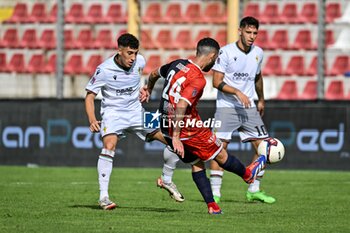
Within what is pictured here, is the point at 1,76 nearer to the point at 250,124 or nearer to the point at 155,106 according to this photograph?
the point at 155,106

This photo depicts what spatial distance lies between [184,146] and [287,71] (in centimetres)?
1218

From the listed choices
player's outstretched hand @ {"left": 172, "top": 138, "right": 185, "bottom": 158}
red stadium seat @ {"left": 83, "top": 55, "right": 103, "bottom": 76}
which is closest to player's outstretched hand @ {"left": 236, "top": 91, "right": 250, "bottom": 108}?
player's outstretched hand @ {"left": 172, "top": 138, "right": 185, "bottom": 158}

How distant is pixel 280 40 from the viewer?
23281 mm

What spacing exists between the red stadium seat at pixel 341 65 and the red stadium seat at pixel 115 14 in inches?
205

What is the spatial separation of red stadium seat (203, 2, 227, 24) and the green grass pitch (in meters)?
5.68

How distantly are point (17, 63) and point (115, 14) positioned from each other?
2.74 meters

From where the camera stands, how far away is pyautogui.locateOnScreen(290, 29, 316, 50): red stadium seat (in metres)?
22.9

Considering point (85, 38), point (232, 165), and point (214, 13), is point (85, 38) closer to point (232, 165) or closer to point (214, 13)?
point (214, 13)

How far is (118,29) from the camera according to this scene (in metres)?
24.2

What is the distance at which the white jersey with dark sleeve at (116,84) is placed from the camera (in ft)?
39.9

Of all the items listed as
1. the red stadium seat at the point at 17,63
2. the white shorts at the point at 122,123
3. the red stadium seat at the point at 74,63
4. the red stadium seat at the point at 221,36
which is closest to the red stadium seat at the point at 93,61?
the red stadium seat at the point at 74,63

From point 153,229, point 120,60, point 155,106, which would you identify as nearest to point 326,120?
point 155,106

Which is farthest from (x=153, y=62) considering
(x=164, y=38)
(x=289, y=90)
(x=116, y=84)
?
(x=116, y=84)

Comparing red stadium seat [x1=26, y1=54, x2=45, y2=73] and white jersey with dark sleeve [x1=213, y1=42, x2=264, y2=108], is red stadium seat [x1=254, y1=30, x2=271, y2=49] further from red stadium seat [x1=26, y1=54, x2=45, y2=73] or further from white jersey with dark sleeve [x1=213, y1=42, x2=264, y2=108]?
white jersey with dark sleeve [x1=213, y1=42, x2=264, y2=108]
